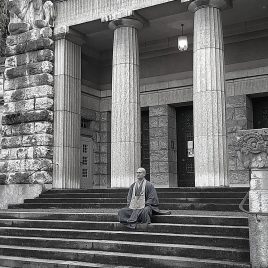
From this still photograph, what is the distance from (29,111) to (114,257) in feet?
30.0

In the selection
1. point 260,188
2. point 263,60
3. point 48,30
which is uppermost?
point 48,30

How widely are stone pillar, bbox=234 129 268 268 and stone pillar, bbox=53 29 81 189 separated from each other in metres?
9.73

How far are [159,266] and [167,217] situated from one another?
6.10 feet

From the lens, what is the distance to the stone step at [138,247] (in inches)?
322

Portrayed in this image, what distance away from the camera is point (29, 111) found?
16656 millimetres

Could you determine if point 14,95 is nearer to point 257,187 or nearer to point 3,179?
point 3,179

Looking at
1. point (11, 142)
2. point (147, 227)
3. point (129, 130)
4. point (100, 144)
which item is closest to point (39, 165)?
point (11, 142)

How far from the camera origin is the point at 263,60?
16750 mm

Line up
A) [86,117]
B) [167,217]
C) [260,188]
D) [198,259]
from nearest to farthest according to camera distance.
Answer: [260,188], [198,259], [167,217], [86,117]

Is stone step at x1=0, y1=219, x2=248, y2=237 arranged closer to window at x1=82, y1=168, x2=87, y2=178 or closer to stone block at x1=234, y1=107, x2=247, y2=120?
window at x1=82, y1=168, x2=87, y2=178

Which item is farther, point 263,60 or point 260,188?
point 263,60

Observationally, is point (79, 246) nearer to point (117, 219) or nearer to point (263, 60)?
point (117, 219)

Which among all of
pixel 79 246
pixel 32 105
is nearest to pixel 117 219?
pixel 79 246

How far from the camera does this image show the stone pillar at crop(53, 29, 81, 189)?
1647 centimetres
